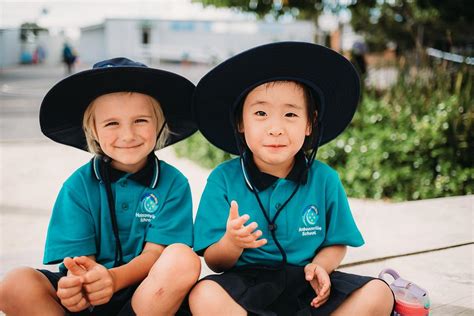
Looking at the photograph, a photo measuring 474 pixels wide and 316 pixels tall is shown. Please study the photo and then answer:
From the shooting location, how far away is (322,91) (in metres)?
2.06

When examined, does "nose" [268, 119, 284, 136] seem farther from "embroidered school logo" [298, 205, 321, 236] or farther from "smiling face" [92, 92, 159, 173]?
"smiling face" [92, 92, 159, 173]

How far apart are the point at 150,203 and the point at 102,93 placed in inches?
18.0

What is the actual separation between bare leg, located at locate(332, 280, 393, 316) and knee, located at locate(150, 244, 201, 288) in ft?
1.76

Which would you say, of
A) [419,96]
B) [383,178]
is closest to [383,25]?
[419,96]

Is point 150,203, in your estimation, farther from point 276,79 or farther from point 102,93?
point 276,79

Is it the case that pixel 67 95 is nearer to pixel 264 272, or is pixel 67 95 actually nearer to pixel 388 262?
pixel 264 272

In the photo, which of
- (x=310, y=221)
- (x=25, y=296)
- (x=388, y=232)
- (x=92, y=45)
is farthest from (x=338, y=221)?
(x=92, y=45)

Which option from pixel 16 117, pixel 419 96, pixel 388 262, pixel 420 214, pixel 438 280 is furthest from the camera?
pixel 16 117

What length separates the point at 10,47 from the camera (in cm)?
3102

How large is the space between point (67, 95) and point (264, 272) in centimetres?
100

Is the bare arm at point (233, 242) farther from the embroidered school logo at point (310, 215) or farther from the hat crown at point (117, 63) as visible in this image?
the hat crown at point (117, 63)

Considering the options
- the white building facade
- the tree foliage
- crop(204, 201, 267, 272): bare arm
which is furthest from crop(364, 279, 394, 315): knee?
the white building facade

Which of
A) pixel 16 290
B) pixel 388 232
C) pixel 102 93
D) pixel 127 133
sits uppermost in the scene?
pixel 102 93

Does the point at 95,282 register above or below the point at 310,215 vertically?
below
